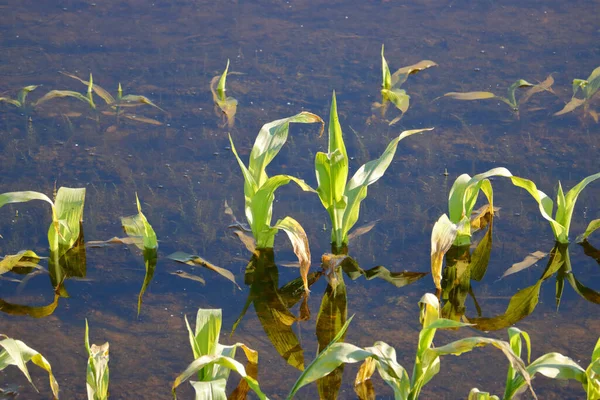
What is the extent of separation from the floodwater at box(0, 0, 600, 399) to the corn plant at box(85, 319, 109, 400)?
0.14 metres

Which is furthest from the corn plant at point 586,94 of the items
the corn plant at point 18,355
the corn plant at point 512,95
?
the corn plant at point 18,355

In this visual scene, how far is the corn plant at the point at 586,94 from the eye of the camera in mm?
3771

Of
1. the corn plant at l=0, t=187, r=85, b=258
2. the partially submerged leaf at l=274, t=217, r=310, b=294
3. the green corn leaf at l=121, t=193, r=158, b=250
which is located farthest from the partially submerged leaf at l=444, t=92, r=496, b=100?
the corn plant at l=0, t=187, r=85, b=258

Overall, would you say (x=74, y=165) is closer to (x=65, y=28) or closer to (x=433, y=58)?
(x=65, y=28)

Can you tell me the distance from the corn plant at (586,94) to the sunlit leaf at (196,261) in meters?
1.84

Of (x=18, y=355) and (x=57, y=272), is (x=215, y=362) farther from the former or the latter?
(x=57, y=272)

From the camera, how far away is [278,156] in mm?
3490

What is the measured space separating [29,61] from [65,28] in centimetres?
41

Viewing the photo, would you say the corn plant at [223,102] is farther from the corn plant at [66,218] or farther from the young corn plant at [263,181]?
the corn plant at [66,218]

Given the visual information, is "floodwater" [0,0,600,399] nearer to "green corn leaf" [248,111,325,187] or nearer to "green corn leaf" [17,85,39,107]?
"green corn leaf" [17,85,39,107]

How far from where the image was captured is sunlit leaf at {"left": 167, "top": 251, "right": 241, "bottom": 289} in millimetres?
2830

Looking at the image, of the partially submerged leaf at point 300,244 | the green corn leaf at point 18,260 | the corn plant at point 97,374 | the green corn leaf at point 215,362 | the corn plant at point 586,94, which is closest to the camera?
the green corn leaf at point 215,362

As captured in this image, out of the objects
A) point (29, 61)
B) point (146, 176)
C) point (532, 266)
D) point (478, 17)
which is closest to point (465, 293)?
point (532, 266)

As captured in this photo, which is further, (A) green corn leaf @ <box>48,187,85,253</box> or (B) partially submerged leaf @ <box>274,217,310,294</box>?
(A) green corn leaf @ <box>48,187,85,253</box>
